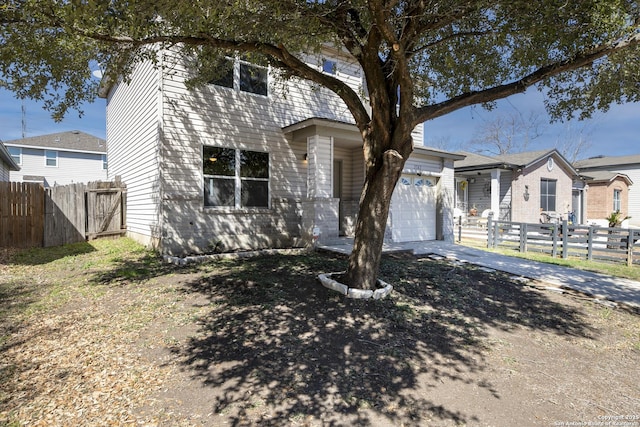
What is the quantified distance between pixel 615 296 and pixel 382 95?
17.9ft

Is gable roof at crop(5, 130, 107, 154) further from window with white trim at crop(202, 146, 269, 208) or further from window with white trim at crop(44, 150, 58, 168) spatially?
window with white trim at crop(202, 146, 269, 208)

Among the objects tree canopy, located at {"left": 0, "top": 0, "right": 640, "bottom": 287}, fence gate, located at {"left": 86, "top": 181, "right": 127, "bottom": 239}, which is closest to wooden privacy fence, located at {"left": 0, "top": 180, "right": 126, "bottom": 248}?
fence gate, located at {"left": 86, "top": 181, "right": 127, "bottom": 239}

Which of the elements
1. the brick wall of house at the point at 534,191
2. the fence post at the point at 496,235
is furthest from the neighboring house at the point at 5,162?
the brick wall of house at the point at 534,191

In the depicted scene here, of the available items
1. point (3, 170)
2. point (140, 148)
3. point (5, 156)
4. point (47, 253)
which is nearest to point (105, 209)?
point (47, 253)

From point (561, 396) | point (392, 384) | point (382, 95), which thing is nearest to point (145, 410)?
point (392, 384)

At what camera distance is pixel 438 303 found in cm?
533

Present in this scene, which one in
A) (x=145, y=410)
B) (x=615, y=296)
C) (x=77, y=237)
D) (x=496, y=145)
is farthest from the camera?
(x=496, y=145)

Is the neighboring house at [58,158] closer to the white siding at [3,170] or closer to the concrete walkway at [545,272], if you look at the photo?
the white siding at [3,170]

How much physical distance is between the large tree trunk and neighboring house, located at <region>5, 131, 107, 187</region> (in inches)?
979

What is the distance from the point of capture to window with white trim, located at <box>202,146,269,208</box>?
8867 mm

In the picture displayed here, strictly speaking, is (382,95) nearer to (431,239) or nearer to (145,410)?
(145,410)

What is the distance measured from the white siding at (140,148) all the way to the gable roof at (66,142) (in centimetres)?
1439

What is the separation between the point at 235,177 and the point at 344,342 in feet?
21.1

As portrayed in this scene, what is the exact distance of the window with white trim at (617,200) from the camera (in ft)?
80.1
